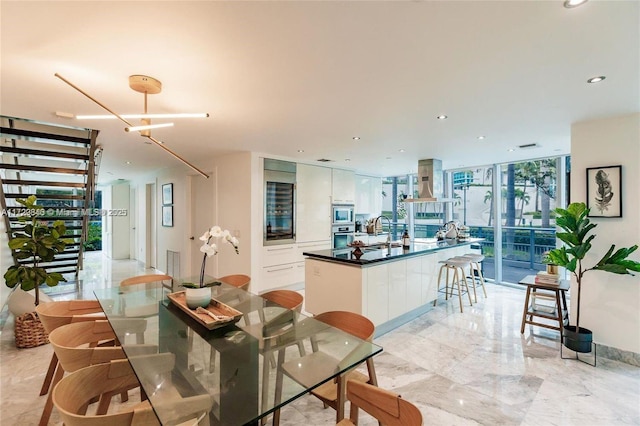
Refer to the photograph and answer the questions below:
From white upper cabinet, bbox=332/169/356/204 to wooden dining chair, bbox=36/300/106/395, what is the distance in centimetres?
437

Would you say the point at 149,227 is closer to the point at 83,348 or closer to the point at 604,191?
the point at 83,348

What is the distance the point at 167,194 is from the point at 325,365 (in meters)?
6.29

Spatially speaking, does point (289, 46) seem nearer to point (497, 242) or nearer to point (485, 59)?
point (485, 59)

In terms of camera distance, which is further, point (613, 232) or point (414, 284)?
point (414, 284)

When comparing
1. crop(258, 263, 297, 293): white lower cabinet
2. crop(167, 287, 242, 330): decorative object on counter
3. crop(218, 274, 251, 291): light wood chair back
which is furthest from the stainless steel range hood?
crop(167, 287, 242, 330): decorative object on counter

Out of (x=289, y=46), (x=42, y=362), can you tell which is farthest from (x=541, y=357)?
(x=42, y=362)

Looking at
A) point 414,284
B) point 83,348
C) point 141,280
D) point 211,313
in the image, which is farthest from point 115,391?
Answer: point 414,284

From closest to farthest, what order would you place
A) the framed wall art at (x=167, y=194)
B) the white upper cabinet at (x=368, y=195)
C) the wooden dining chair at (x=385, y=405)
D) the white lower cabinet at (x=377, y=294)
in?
the wooden dining chair at (x=385, y=405) < the white lower cabinet at (x=377, y=294) < the framed wall art at (x=167, y=194) < the white upper cabinet at (x=368, y=195)

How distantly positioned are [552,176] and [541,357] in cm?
375

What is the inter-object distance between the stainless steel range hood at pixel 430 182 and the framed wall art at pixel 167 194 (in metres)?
5.15

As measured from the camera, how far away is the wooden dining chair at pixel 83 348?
1.57m

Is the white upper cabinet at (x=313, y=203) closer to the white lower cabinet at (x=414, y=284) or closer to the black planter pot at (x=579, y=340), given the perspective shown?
the white lower cabinet at (x=414, y=284)

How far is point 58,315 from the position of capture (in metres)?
2.31

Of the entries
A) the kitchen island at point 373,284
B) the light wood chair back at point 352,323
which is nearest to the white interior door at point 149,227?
the kitchen island at point 373,284
